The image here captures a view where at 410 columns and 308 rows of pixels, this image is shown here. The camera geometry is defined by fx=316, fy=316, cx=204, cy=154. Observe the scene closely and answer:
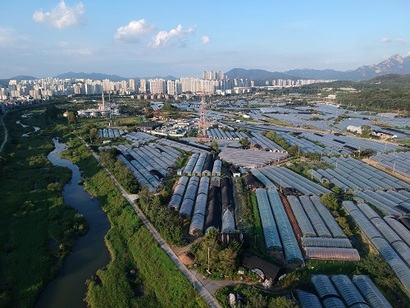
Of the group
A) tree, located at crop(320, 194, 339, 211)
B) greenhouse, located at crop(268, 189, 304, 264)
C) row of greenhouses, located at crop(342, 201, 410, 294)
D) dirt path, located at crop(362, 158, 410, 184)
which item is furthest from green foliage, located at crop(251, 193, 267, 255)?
dirt path, located at crop(362, 158, 410, 184)

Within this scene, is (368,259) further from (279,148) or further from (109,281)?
(279,148)

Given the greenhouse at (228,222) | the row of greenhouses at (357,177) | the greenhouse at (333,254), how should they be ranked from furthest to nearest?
the row of greenhouses at (357,177)
the greenhouse at (228,222)
the greenhouse at (333,254)

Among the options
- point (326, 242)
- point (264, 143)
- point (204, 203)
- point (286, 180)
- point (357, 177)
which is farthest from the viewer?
point (264, 143)

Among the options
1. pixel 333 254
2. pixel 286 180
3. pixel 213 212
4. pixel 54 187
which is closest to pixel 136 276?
pixel 213 212

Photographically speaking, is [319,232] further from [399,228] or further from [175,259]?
[175,259]

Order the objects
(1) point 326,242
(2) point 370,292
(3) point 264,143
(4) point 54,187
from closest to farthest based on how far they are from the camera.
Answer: (2) point 370,292 → (1) point 326,242 → (4) point 54,187 → (3) point 264,143

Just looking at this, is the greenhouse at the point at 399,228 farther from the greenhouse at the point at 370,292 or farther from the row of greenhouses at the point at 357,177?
the row of greenhouses at the point at 357,177

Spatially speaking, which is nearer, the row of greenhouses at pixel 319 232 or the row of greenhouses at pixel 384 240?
the row of greenhouses at pixel 384 240

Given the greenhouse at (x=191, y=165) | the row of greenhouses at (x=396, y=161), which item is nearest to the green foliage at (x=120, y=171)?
the greenhouse at (x=191, y=165)

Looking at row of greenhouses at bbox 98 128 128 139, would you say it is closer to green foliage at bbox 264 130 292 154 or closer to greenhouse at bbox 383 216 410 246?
green foliage at bbox 264 130 292 154
